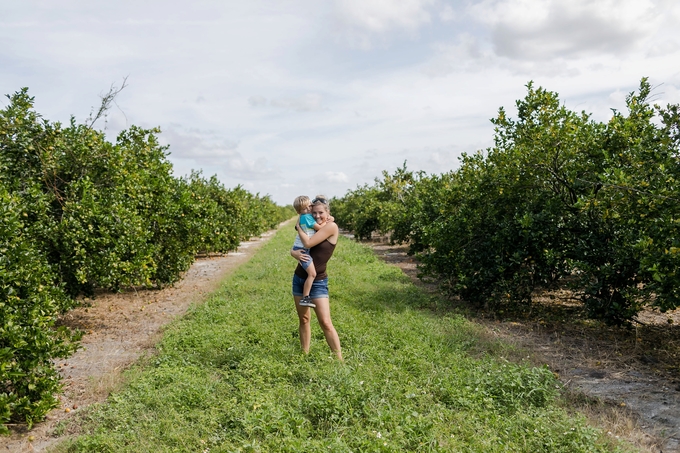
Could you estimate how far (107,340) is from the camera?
27.8 feet

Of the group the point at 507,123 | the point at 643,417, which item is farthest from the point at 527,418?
the point at 507,123

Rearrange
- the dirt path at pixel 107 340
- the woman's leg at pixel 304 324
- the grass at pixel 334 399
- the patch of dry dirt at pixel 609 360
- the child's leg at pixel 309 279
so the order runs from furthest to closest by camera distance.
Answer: the woman's leg at pixel 304 324 → the child's leg at pixel 309 279 → the dirt path at pixel 107 340 → the patch of dry dirt at pixel 609 360 → the grass at pixel 334 399

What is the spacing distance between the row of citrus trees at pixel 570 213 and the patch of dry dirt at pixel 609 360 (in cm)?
45

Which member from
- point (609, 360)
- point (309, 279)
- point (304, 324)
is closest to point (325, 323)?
point (304, 324)

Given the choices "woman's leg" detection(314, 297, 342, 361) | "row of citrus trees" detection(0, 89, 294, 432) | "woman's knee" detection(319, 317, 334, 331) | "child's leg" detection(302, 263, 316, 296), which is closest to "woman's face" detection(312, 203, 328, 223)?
"child's leg" detection(302, 263, 316, 296)

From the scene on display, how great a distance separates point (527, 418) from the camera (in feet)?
14.6

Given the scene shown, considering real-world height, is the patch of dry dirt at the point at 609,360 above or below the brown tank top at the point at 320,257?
below

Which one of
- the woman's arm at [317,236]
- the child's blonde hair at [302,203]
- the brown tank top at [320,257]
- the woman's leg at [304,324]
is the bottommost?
the woman's leg at [304,324]

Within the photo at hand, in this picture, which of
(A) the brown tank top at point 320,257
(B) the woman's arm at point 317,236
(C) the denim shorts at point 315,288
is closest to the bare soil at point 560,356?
(C) the denim shorts at point 315,288

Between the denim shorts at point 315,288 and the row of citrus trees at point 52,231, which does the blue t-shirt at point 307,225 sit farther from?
the row of citrus trees at point 52,231

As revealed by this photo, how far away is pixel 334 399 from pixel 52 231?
5301 millimetres

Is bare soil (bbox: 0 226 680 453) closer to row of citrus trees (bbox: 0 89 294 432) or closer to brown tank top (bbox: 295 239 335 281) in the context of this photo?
row of citrus trees (bbox: 0 89 294 432)

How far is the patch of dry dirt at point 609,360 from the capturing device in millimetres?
4742

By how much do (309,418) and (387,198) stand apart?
29682 millimetres
